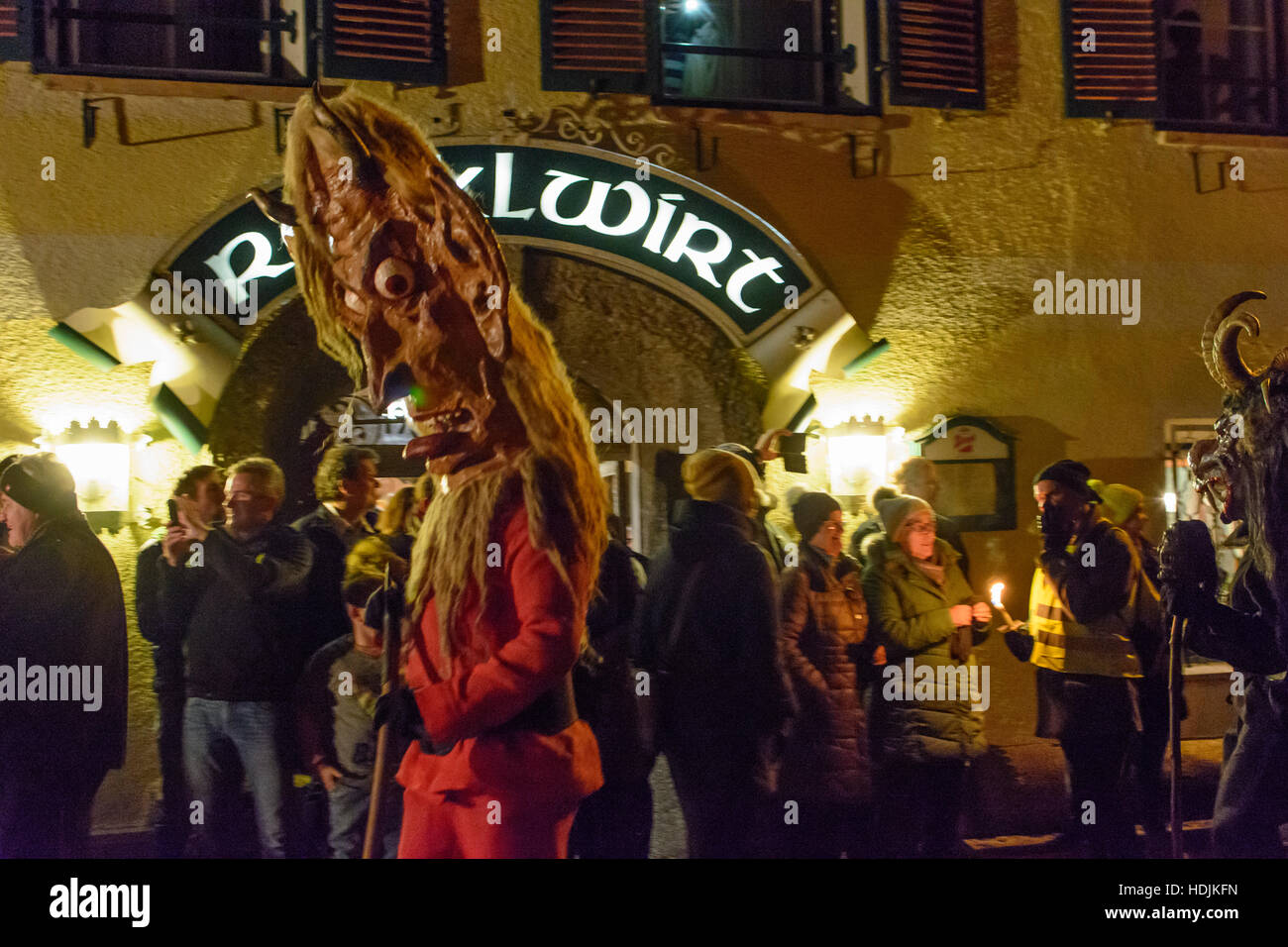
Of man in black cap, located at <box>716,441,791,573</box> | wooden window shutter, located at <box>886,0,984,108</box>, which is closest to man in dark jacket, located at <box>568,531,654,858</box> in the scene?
man in black cap, located at <box>716,441,791,573</box>

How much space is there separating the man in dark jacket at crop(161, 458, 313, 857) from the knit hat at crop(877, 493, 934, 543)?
2408mm

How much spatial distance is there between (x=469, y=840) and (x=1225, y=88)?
5.04 meters

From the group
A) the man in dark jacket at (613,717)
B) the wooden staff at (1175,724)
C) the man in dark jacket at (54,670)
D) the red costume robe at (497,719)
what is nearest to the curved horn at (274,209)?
the man in dark jacket at (54,670)

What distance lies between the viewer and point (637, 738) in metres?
4.57

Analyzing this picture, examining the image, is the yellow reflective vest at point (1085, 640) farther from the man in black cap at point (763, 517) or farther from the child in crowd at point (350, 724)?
the child in crowd at point (350, 724)

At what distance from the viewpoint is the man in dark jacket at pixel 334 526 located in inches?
176

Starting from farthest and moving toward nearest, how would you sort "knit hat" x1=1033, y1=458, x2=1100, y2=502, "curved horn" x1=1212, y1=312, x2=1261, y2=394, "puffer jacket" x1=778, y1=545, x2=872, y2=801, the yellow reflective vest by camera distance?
"curved horn" x1=1212, y1=312, x2=1261, y2=394
"knit hat" x1=1033, y1=458, x2=1100, y2=502
the yellow reflective vest
"puffer jacket" x1=778, y1=545, x2=872, y2=801

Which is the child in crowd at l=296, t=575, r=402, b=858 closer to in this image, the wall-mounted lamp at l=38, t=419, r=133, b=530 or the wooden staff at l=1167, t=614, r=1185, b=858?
the wall-mounted lamp at l=38, t=419, r=133, b=530

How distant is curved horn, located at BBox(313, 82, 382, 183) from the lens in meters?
4.61

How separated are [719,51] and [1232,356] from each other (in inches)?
108

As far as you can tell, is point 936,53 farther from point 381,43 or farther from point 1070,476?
point 381,43

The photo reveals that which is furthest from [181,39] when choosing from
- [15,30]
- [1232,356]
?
[1232,356]
